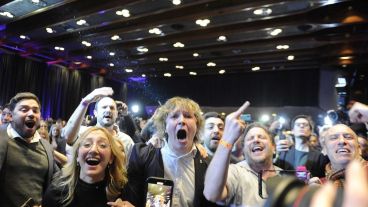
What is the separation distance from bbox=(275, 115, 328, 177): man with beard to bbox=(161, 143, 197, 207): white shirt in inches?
69.4

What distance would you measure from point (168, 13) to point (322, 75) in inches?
252

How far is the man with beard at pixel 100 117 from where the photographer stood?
9.86ft

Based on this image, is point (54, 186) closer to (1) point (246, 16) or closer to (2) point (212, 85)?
(1) point (246, 16)

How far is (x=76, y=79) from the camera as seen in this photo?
564 inches

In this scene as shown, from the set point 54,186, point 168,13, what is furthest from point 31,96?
point 168,13

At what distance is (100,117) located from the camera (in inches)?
138

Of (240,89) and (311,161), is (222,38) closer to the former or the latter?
(240,89)

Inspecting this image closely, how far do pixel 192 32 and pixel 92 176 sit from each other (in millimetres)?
7136

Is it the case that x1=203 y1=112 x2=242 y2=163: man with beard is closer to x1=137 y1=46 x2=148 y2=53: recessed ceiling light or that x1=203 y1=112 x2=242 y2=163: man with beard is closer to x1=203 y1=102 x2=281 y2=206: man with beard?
x1=203 y1=102 x2=281 y2=206: man with beard

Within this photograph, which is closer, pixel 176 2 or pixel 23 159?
pixel 23 159

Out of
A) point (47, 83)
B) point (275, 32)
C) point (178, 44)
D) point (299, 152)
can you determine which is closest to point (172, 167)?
point (299, 152)

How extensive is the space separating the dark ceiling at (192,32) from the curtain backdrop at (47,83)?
47 centimetres

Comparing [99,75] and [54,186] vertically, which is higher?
[99,75]

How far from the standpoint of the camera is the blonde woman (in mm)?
2090
